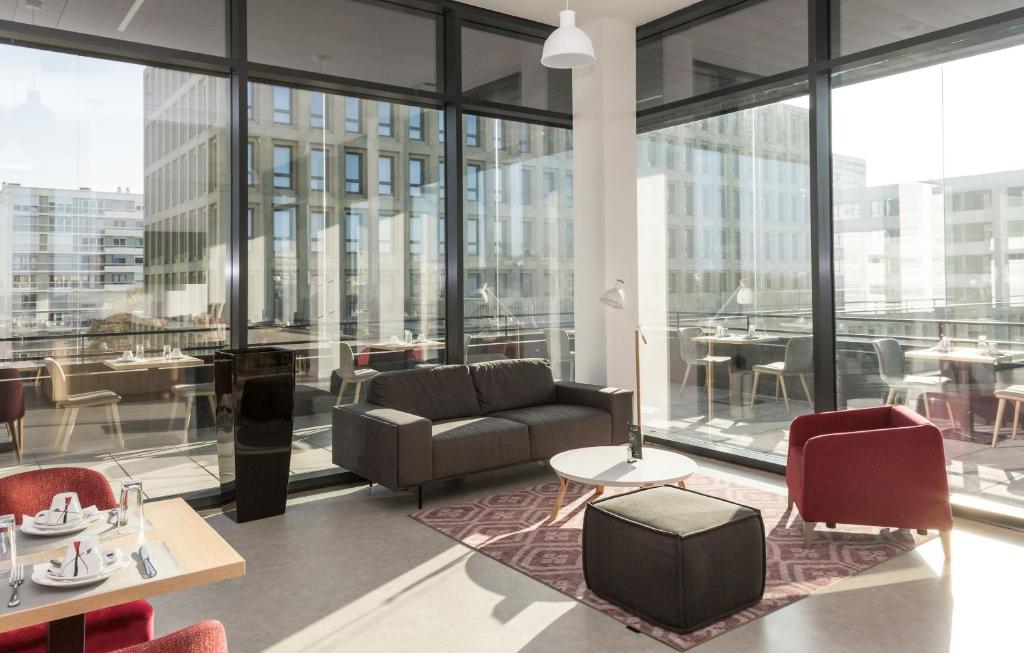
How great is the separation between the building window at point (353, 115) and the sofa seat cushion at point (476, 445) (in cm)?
219

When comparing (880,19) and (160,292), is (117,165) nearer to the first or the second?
(160,292)

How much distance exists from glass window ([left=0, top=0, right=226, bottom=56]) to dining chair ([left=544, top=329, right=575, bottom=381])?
337 cm

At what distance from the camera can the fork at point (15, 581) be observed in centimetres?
170

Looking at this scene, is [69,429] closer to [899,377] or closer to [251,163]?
[251,163]

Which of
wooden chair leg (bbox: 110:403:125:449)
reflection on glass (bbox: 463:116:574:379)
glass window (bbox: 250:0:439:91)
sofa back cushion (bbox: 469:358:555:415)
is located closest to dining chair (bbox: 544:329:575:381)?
reflection on glass (bbox: 463:116:574:379)

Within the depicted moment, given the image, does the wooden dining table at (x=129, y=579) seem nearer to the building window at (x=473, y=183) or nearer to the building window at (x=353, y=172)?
the building window at (x=353, y=172)

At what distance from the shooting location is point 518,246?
6.39 metres

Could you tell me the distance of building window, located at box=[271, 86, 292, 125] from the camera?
5133 millimetres

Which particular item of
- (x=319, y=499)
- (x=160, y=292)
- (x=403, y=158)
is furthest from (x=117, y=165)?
(x=319, y=499)

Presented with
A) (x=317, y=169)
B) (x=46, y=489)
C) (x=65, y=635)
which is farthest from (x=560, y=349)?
(x=65, y=635)

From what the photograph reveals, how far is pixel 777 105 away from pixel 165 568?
516cm

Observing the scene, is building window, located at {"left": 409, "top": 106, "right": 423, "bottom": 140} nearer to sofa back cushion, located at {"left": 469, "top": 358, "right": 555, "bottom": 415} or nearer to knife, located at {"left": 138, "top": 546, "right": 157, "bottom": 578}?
sofa back cushion, located at {"left": 469, "top": 358, "right": 555, "bottom": 415}

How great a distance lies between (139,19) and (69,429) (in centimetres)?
248

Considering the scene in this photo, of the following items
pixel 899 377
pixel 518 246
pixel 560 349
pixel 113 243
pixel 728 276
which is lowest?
pixel 899 377
